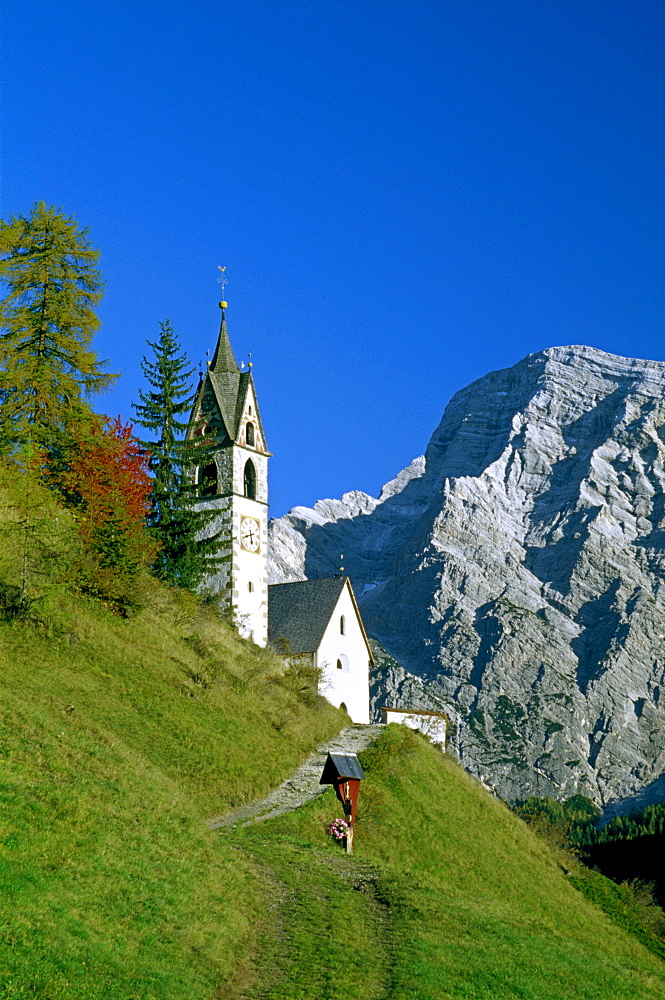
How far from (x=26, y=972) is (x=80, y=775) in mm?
8236

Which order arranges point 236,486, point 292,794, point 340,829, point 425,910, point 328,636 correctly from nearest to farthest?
point 425,910 → point 340,829 → point 292,794 → point 236,486 → point 328,636

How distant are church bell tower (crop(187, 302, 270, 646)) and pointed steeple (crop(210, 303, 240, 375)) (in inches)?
2.3

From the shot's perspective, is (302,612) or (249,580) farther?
(302,612)

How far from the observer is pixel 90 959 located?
13.7m

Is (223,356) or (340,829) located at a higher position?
(223,356)

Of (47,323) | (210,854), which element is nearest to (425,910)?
(210,854)

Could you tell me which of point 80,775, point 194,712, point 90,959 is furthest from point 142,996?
point 194,712

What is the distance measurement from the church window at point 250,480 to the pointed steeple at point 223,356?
5823 mm

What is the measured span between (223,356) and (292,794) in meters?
31.4

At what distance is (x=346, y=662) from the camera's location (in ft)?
188

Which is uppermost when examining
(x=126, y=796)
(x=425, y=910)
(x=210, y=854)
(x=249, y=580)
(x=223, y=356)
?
(x=223, y=356)

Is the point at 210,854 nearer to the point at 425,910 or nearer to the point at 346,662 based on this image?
the point at 425,910

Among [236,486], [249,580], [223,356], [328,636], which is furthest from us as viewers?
[223,356]

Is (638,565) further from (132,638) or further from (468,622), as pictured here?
(132,638)
